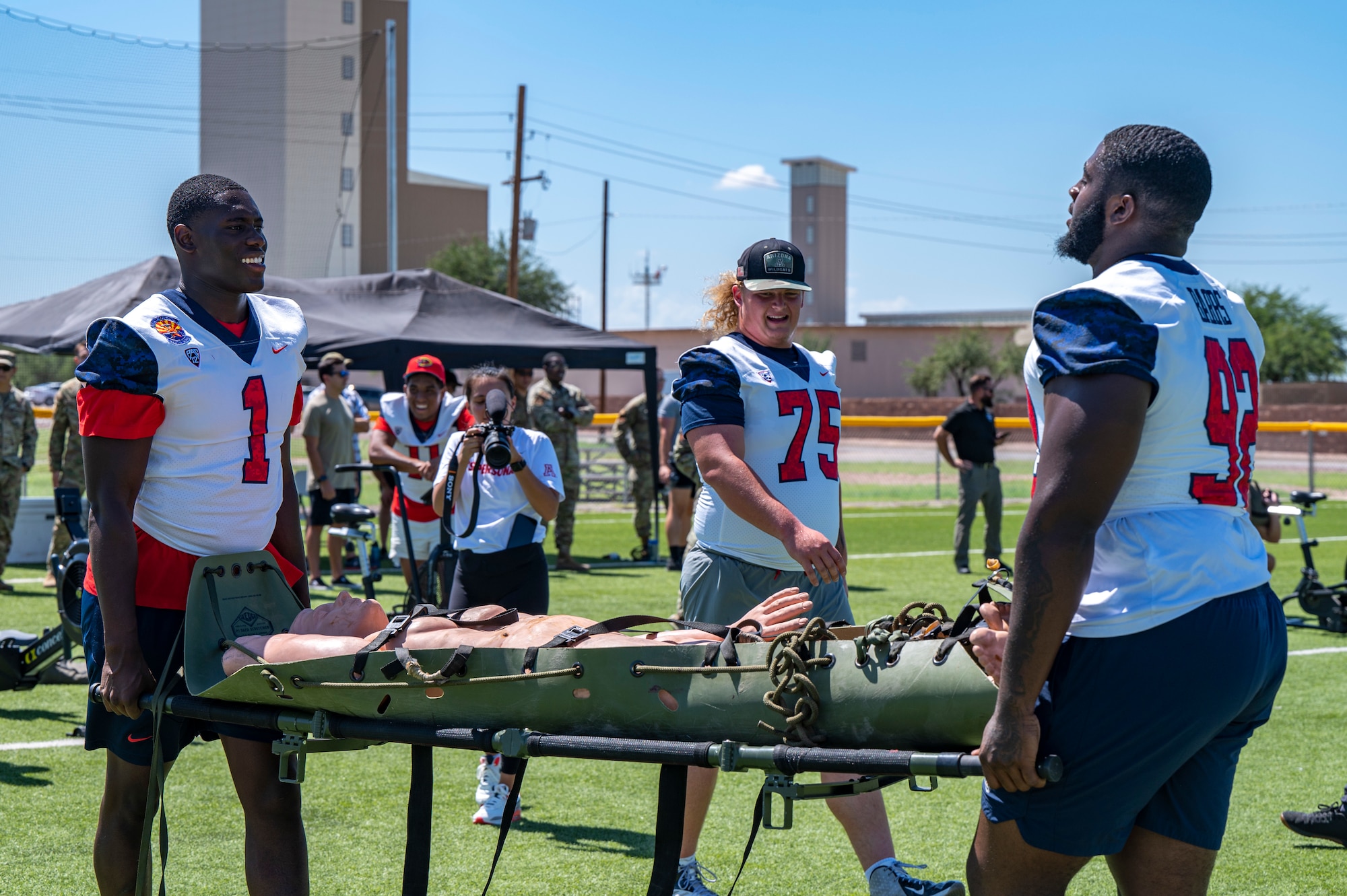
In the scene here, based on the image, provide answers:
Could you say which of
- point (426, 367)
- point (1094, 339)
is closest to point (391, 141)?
point (426, 367)

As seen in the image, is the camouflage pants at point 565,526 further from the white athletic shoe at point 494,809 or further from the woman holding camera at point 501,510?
the white athletic shoe at point 494,809

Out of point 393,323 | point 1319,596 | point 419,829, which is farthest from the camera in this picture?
point 393,323

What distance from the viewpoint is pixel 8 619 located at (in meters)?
9.35

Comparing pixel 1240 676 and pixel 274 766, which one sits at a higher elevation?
pixel 1240 676

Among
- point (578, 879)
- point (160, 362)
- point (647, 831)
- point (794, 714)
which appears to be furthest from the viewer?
Answer: point (647, 831)

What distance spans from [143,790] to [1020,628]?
2427 mm

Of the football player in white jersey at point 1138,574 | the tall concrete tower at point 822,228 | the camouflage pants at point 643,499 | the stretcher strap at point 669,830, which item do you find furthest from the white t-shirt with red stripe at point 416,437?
the tall concrete tower at point 822,228

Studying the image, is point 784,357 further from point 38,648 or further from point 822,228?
point 822,228

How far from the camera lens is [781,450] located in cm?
391

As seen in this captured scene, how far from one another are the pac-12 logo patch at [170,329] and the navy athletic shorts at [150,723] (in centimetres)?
72

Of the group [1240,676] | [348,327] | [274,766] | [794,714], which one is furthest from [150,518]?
[348,327]

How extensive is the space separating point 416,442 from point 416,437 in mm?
34

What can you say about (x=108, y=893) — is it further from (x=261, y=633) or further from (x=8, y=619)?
(x=8, y=619)

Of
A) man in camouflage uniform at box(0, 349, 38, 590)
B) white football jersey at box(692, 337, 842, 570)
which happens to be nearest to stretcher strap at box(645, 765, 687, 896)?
white football jersey at box(692, 337, 842, 570)
